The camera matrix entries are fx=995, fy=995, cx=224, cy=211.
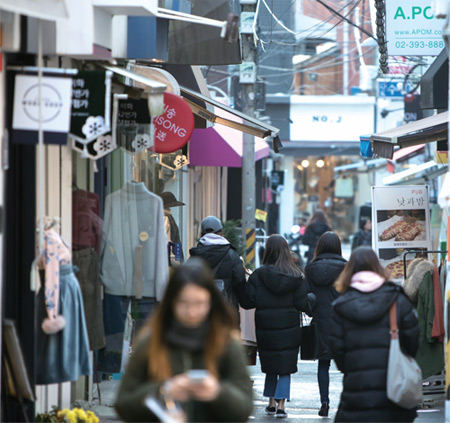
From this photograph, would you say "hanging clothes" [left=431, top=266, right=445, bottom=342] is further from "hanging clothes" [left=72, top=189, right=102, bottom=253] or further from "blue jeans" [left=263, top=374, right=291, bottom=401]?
"hanging clothes" [left=72, top=189, right=102, bottom=253]

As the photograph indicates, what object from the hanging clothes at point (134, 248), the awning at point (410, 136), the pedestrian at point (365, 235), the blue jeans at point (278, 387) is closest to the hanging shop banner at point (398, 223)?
the awning at point (410, 136)

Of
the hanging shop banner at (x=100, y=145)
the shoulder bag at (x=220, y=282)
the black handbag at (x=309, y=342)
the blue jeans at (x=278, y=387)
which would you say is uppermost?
the hanging shop banner at (x=100, y=145)

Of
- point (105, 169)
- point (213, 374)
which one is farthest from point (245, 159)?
point (213, 374)

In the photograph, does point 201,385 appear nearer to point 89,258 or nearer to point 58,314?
point 58,314

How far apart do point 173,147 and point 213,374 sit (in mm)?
6501

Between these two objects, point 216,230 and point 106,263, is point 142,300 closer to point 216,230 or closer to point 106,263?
point 106,263

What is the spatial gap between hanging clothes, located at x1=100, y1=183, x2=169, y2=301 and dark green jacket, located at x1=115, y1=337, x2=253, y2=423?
4.15 m

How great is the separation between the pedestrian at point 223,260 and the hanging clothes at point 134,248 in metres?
2.15

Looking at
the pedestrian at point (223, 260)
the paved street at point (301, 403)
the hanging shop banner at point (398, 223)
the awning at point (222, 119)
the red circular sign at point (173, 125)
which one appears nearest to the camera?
the paved street at point (301, 403)

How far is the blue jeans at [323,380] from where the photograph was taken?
10.4m

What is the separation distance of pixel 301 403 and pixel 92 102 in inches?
197

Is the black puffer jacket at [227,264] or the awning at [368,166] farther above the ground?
the awning at [368,166]

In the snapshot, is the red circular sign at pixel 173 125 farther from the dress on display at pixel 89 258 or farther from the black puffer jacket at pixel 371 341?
the black puffer jacket at pixel 371 341

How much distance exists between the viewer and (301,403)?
11.3 meters
